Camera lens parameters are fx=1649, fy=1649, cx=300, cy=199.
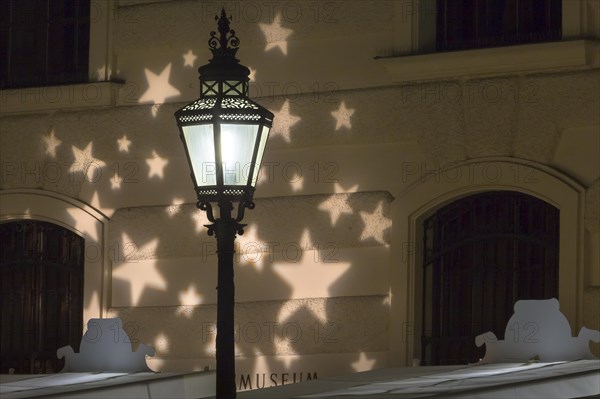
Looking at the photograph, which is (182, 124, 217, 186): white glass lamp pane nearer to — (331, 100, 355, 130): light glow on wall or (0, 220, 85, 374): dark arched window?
(331, 100, 355, 130): light glow on wall

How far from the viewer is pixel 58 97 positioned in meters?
12.3

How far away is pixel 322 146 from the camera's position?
11398 mm

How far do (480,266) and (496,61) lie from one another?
4.44ft

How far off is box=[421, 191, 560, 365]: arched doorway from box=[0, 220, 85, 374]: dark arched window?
2827 mm

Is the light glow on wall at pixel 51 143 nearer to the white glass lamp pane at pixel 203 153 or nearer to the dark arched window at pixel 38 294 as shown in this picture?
the dark arched window at pixel 38 294

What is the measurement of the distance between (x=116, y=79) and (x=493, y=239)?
318 cm

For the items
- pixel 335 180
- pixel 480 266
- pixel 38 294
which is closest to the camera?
pixel 480 266

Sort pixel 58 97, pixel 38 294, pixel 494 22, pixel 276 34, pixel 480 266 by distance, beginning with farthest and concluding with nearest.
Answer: pixel 38 294, pixel 58 97, pixel 276 34, pixel 494 22, pixel 480 266

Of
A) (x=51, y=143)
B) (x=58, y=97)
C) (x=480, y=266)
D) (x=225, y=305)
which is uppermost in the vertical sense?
(x=58, y=97)

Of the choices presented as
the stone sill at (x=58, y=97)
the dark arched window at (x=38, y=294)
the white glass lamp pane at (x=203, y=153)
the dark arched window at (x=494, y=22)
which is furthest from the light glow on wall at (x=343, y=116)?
the white glass lamp pane at (x=203, y=153)

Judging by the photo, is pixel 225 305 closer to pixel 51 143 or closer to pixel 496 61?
pixel 496 61

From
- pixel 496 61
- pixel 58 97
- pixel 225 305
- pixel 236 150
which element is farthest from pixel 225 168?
pixel 58 97

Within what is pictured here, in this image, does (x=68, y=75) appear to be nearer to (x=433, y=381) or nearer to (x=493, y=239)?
(x=493, y=239)

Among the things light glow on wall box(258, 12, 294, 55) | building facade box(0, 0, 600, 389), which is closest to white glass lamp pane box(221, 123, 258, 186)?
building facade box(0, 0, 600, 389)
